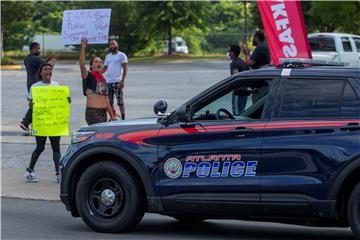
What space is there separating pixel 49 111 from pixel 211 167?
4169 millimetres

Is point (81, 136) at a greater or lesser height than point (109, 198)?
greater

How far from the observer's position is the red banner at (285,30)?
1199 centimetres

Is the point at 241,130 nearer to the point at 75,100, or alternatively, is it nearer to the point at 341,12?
the point at 75,100

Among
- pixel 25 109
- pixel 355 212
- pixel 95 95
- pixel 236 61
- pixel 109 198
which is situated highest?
pixel 236 61

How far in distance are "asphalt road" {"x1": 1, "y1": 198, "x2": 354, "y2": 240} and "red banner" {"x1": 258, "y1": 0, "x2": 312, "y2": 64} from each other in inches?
152

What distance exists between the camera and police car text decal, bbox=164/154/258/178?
7367mm

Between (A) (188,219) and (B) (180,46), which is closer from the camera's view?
(A) (188,219)

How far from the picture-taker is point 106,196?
317 inches

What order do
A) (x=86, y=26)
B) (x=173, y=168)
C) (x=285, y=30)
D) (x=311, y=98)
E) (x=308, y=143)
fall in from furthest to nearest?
(x=86, y=26)
(x=285, y=30)
(x=173, y=168)
(x=311, y=98)
(x=308, y=143)

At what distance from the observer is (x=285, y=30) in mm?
11992

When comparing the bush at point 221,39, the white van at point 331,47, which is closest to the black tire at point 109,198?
the white van at point 331,47

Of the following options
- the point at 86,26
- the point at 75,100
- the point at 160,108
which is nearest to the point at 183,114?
the point at 160,108

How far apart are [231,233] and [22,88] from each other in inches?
819

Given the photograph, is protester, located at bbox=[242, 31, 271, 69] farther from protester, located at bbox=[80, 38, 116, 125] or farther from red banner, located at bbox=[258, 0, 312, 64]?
protester, located at bbox=[80, 38, 116, 125]
